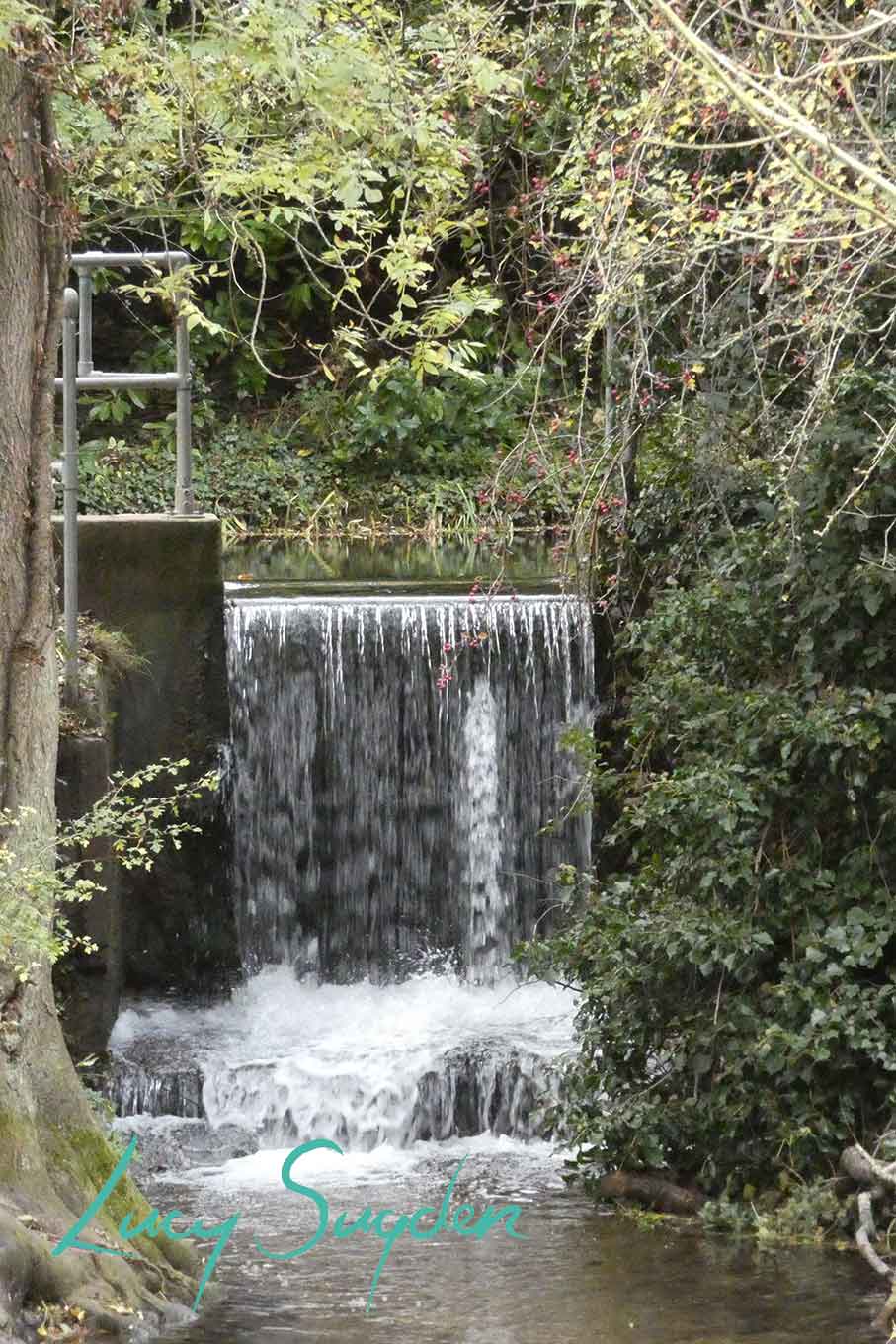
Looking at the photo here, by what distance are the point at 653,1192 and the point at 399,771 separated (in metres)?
3.38

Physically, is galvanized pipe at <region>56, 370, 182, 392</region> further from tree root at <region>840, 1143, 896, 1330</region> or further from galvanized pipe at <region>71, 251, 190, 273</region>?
tree root at <region>840, 1143, 896, 1330</region>

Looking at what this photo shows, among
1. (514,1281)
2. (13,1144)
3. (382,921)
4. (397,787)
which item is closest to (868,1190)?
(514,1281)

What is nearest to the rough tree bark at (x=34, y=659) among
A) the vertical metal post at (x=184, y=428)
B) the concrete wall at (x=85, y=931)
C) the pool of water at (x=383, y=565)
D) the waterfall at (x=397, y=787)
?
the concrete wall at (x=85, y=931)

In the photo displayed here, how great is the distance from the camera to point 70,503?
840cm

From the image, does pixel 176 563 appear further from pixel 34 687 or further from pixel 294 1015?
pixel 34 687

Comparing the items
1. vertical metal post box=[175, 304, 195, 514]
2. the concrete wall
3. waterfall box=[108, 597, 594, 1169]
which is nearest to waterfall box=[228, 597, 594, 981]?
waterfall box=[108, 597, 594, 1169]

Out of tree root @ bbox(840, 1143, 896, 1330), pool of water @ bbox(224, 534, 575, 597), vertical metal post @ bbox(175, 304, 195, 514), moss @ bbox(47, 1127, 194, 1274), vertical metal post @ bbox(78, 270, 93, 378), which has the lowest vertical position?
tree root @ bbox(840, 1143, 896, 1330)

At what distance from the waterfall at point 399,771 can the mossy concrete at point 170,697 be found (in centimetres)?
34

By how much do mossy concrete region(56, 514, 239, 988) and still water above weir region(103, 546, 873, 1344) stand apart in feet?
0.67

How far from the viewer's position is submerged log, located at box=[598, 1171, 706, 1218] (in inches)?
279

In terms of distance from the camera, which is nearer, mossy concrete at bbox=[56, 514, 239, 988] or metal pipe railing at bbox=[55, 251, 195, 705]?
metal pipe railing at bbox=[55, 251, 195, 705]

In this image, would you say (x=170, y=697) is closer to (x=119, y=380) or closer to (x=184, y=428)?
(x=184, y=428)

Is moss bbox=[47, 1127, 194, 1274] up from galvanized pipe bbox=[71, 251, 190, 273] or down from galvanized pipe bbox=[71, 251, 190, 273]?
down

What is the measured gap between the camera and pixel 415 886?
10055 mm
